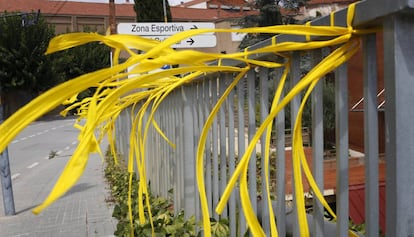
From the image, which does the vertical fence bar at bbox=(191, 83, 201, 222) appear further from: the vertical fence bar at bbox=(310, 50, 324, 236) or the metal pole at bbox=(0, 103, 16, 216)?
the metal pole at bbox=(0, 103, 16, 216)

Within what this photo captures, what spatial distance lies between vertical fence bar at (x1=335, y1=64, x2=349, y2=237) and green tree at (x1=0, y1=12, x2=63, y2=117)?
34.6 metres

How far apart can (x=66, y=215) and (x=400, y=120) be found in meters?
5.24

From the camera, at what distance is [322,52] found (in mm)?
1400

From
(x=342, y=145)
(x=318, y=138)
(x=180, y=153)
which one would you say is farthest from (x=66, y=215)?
(x=342, y=145)

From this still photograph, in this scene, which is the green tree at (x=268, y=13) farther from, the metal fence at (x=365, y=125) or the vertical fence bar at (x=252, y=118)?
the vertical fence bar at (x=252, y=118)

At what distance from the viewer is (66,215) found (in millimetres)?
5645

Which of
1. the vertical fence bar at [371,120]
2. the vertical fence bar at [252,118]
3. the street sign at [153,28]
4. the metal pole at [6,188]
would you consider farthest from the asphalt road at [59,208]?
the vertical fence bar at [371,120]

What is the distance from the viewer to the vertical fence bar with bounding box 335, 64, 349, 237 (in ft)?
4.32

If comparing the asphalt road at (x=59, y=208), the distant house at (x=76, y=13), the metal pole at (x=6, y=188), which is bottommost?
the asphalt road at (x=59, y=208)

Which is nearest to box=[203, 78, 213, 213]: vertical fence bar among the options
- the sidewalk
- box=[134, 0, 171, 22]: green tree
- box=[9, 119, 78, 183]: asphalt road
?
Result: the sidewalk

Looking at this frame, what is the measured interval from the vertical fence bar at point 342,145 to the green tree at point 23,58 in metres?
34.6

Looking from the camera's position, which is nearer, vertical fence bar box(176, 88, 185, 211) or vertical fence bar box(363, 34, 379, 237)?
vertical fence bar box(363, 34, 379, 237)

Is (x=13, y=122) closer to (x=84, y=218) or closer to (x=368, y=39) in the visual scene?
(x=368, y=39)

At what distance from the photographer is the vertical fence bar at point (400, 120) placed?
100cm
